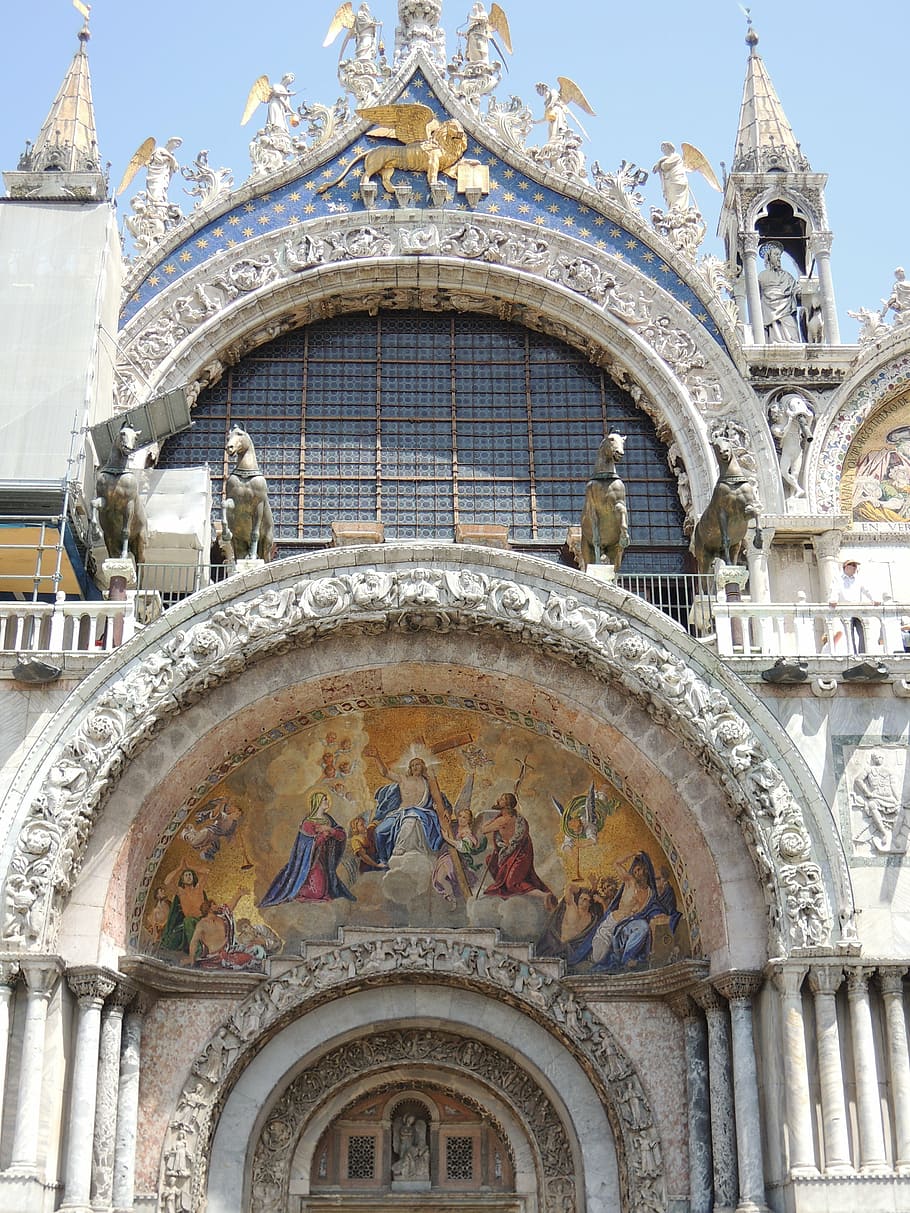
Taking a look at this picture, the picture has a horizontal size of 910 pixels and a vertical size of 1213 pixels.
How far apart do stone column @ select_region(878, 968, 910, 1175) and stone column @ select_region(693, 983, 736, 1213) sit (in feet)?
5.03

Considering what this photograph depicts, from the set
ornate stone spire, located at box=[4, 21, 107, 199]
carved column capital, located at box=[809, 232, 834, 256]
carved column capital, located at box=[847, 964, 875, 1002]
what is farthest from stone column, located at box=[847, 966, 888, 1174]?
ornate stone spire, located at box=[4, 21, 107, 199]

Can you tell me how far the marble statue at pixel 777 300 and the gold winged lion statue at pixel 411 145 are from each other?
441 centimetres

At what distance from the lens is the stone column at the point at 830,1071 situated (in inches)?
564

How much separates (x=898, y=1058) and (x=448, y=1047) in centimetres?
468

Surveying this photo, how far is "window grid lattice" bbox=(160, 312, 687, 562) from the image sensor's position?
67.0 feet

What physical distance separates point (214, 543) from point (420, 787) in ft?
15.0

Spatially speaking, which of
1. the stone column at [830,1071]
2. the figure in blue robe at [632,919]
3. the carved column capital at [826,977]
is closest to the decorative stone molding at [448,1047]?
the figure in blue robe at [632,919]

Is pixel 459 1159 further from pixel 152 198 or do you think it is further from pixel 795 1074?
pixel 152 198

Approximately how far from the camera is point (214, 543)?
1981 centimetres

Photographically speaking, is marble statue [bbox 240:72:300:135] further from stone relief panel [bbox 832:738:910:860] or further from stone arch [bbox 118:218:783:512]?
stone relief panel [bbox 832:738:910:860]

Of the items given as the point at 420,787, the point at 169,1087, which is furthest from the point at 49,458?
the point at 169,1087

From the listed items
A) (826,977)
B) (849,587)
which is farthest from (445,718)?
(849,587)

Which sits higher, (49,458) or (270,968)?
(49,458)

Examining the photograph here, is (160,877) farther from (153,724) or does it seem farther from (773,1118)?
(773,1118)
